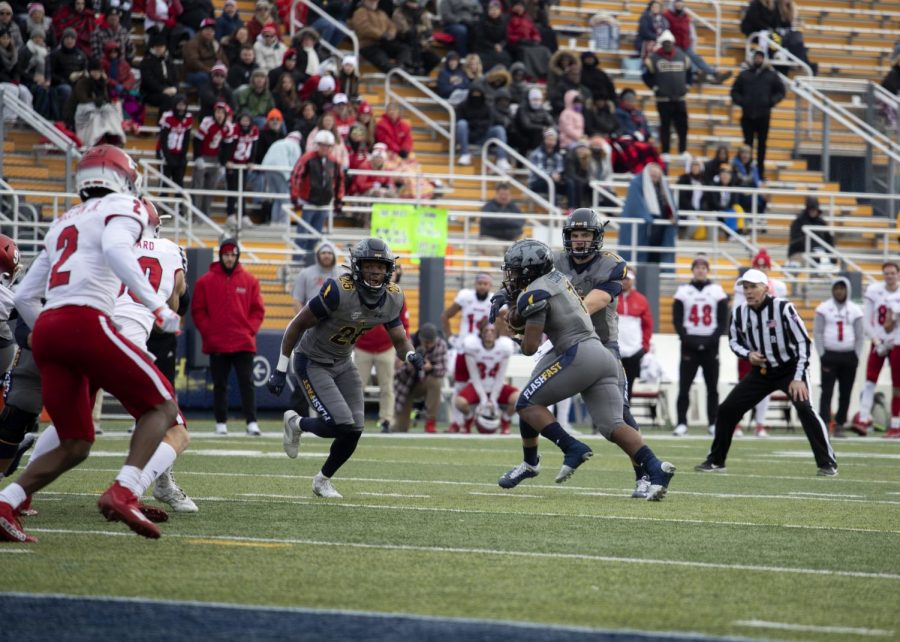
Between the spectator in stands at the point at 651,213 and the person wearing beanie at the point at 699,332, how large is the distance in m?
2.98

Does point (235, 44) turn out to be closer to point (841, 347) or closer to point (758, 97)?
point (758, 97)

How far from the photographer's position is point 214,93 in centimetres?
2000

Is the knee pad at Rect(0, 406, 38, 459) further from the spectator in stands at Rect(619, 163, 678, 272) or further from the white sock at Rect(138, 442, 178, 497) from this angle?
the spectator in stands at Rect(619, 163, 678, 272)

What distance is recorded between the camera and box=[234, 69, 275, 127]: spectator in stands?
66.2 feet

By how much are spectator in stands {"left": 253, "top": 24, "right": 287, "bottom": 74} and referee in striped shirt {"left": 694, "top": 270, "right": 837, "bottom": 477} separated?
10549mm

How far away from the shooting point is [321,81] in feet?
67.5

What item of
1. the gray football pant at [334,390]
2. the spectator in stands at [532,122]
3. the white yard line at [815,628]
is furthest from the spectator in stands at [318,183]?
the white yard line at [815,628]

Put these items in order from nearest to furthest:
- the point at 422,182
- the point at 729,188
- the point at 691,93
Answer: the point at 422,182
the point at 729,188
the point at 691,93

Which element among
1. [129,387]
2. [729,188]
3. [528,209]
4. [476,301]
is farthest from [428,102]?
[129,387]

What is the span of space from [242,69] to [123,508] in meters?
15.0

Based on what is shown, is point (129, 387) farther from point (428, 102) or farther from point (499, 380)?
point (428, 102)

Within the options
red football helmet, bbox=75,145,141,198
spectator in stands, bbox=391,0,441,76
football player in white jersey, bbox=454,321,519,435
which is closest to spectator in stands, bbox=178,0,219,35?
spectator in stands, bbox=391,0,441,76

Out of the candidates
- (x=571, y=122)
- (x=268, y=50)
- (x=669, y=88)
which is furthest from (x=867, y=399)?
(x=268, y=50)

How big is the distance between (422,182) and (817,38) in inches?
421
